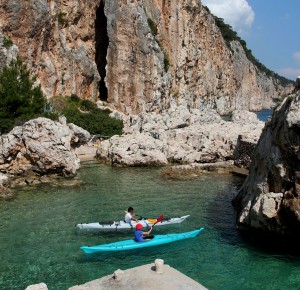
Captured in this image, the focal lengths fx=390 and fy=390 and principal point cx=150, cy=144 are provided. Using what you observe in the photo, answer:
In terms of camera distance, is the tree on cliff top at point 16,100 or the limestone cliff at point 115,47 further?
the limestone cliff at point 115,47

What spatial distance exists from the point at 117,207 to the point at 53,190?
495 centimetres

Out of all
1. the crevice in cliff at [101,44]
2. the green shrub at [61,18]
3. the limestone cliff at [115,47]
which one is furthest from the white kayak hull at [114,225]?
the crevice in cliff at [101,44]

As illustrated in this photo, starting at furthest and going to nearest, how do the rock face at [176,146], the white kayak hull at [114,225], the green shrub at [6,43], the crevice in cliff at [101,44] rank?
the crevice in cliff at [101,44] < the green shrub at [6,43] < the rock face at [176,146] < the white kayak hull at [114,225]

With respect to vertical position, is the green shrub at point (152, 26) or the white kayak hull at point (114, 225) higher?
the green shrub at point (152, 26)

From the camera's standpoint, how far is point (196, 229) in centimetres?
1670

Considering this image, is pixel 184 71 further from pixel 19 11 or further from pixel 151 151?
pixel 151 151

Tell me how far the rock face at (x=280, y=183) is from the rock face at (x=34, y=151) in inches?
546

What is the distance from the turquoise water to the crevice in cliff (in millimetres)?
30996

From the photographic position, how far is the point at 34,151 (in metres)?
24.8

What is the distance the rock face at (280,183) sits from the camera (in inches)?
520

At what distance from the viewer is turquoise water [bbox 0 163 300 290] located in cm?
1241

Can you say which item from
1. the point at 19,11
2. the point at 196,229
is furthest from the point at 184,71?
the point at 196,229

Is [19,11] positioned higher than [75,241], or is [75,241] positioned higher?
[19,11]

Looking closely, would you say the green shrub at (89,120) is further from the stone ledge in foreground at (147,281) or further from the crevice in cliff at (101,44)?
the stone ledge in foreground at (147,281)
